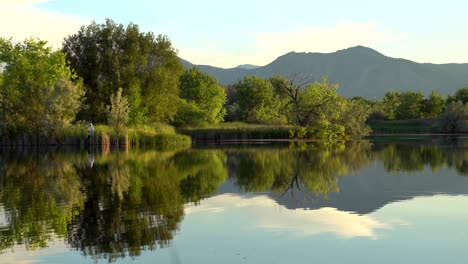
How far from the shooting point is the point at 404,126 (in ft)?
381

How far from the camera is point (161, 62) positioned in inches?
2557

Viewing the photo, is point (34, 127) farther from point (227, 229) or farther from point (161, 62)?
point (227, 229)

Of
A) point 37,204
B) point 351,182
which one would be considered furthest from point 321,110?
point 37,204

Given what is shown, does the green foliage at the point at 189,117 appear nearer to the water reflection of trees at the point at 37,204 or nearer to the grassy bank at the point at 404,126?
the grassy bank at the point at 404,126

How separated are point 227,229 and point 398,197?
285 inches

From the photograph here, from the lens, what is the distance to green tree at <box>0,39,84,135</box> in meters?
54.1

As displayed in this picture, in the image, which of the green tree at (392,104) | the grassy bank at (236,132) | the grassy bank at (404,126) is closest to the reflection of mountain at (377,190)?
the grassy bank at (236,132)

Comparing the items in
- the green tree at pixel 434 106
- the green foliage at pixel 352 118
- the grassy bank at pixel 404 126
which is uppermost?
the green tree at pixel 434 106

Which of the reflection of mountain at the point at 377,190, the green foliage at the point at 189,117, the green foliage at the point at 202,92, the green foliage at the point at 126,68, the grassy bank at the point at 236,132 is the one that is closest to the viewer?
the reflection of mountain at the point at 377,190

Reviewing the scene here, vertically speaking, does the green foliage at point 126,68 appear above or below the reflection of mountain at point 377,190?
above

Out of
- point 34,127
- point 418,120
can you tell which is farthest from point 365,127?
point 418,120

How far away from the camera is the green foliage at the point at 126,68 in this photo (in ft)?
203

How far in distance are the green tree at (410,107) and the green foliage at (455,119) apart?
27072 mm

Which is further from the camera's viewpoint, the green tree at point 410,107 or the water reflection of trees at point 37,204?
the green tree at point 410,107
